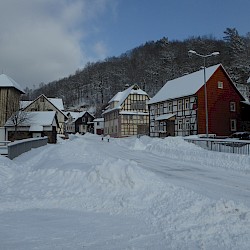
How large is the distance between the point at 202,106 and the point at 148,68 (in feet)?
245

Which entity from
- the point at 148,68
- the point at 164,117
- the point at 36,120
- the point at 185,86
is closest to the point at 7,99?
the point at 36,120

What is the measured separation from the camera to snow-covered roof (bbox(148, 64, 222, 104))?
42.0 metres

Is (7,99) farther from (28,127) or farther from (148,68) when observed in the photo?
(148,68)

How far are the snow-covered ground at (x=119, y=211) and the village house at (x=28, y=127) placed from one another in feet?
122

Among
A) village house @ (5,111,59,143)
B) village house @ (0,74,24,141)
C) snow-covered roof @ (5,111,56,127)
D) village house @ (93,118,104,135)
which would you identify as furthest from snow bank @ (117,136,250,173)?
village house @ (93,118,104,135)

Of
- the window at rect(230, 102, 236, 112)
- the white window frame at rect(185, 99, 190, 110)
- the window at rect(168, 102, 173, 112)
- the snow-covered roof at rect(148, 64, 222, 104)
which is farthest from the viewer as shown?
the window at rect(168, 102, 173, 112)

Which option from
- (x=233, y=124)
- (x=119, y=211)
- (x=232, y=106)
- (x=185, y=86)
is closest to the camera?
(x=119, y=211)

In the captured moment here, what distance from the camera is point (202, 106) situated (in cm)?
4053

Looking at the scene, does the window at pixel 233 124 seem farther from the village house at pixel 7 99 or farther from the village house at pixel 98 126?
the village house at pixel 98 126

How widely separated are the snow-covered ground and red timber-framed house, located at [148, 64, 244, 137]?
93.3 feet

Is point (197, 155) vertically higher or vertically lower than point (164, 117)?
lower

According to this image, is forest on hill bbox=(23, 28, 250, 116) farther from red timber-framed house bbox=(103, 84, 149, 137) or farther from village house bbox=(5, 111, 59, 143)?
village house bbox=(5, 111, 59, 143)

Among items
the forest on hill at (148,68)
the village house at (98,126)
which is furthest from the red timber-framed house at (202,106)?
the village house at (98,126)

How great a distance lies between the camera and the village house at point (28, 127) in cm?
4894
